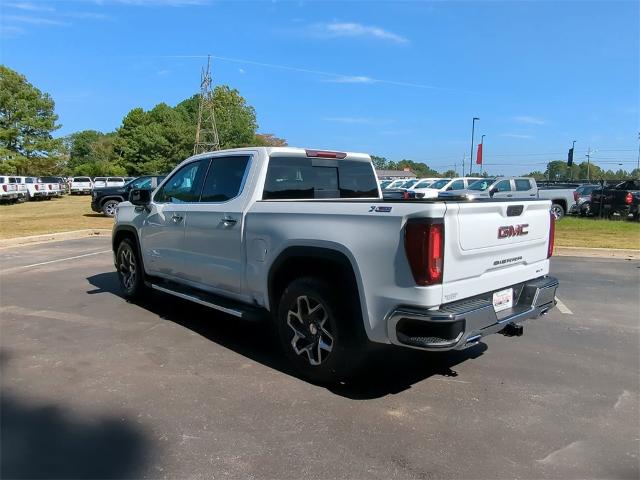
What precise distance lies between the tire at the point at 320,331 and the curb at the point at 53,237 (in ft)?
37.9

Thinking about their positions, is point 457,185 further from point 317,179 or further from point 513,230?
point 513,230

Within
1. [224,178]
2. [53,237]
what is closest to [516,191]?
[53,237]

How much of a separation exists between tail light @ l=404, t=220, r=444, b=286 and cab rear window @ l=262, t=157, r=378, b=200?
1.90 metres

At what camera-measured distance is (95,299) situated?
7.23 m

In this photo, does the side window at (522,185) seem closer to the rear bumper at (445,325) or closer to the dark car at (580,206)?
the dark car at (580,206)

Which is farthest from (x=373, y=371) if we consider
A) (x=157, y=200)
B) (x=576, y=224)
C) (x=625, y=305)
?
(x=576, y=224)

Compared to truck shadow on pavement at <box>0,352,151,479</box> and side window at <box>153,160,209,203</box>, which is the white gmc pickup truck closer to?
side window at <box>153,160,209,203</box>

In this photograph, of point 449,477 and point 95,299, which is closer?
point 449,477

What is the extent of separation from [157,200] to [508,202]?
4.16 meters

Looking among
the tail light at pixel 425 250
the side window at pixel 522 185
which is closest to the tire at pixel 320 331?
the tail light at pixel 425 250

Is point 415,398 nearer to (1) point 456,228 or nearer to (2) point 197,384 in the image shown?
(1) point 456,228

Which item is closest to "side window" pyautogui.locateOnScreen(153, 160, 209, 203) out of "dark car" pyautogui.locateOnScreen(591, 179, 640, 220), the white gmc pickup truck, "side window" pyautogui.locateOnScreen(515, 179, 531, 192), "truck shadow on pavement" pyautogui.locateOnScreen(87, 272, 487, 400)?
the white gmc pickup truck

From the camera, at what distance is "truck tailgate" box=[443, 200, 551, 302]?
11.7 ft

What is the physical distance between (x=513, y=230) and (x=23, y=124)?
5147 cm
